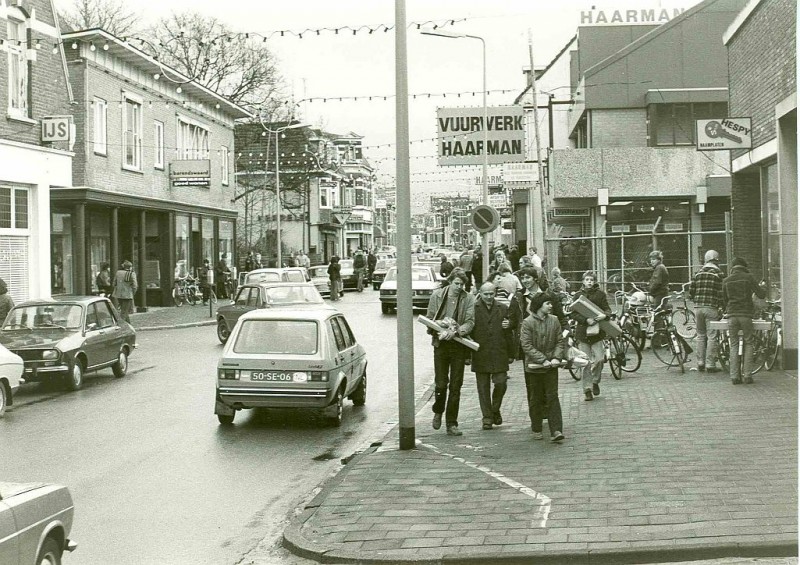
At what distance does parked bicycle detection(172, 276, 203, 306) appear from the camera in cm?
3872

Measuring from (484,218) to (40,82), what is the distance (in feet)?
40.8

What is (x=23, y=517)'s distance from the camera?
5086 mm

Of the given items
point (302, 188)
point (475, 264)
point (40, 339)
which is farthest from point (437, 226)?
point (40, 339)

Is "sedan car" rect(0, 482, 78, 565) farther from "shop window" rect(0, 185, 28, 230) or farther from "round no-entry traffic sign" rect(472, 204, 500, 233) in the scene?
"shop window" rect(0, 185, 28, 230)

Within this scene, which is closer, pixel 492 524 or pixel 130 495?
pixel 492 524

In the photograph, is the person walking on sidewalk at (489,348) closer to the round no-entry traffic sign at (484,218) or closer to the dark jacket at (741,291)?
the dark jacket at (741,291)

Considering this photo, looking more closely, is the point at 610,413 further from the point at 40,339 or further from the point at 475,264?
the point at 475,264

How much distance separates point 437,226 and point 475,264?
519 feet

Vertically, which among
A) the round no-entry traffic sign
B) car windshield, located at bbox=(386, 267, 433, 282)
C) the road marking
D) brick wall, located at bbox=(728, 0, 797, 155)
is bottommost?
the road marking

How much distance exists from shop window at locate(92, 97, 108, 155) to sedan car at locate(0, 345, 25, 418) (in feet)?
62.1

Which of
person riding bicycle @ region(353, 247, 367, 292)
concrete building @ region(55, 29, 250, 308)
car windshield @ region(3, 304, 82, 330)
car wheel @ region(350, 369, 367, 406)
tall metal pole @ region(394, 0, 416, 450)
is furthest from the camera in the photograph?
person riding bicycle @ region(353, 247, 367, 292)

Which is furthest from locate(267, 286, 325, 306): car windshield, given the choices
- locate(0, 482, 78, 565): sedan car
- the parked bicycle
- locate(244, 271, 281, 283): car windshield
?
locate(0, 482, 78, 565): sedan car

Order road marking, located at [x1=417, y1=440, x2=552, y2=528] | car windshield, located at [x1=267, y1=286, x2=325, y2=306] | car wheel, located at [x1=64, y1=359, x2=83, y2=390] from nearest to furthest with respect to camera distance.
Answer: road marking, located at [x1=417, y1=440, x2=552, y2=528] → car wheel, located at [x1=64, y1=359, x2=83, y2=390] → car windshield, located at [x1=267, y1=286, x2=325, y2=306]

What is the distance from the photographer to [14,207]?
2475 centimetres
